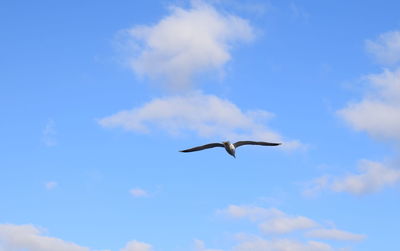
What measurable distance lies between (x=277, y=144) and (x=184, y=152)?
10509 millimetres

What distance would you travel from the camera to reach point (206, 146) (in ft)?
112

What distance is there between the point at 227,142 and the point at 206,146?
8.16 feet

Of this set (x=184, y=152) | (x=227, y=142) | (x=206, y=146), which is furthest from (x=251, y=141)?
(x=184, y=152)

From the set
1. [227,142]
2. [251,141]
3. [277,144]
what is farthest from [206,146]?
[277,144]

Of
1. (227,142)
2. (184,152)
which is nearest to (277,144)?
(227,142)

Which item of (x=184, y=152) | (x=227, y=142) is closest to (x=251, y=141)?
(x=227, y=142)

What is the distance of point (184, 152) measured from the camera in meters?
33.4

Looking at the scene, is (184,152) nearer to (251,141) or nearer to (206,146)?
(206,146)

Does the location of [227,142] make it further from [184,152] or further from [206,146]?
[184,152]

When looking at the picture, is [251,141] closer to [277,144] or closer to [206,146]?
[277,144]

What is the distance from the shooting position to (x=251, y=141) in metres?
34.4

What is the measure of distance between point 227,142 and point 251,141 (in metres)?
2.84

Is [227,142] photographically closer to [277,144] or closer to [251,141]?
[251,141]

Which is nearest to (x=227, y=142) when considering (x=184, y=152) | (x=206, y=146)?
(x=206, y=146)
